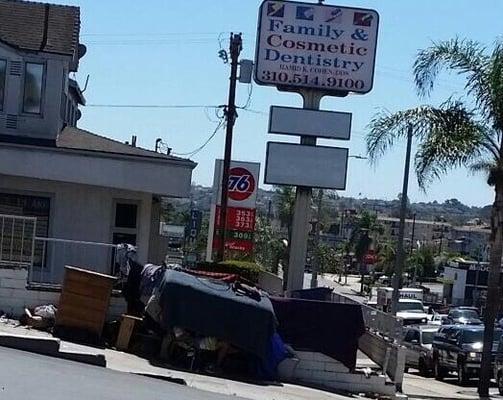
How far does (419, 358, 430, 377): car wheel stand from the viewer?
33.2m

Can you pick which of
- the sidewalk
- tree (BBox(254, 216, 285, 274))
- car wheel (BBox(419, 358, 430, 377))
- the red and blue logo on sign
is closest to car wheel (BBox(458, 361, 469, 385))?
car wheel (BBox(419, 358, 430, 377))

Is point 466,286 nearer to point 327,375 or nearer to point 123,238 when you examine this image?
point 123,238

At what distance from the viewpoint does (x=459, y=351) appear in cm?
3023

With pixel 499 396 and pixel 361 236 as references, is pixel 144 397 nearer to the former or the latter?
pixel 499 396

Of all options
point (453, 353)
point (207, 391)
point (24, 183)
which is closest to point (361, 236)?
point (453, 353)

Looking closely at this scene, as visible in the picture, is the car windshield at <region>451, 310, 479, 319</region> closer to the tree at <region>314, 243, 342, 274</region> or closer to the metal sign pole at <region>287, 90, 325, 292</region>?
the metal sign pole at <region>287, 90, 325, 292</region>

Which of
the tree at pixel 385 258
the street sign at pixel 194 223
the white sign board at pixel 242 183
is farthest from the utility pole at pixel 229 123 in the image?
the tree at pixel 385 258

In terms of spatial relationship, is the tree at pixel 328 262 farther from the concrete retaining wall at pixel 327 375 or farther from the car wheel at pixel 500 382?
the concrete retaining wall at pixel 327 375

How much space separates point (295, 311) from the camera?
20.6 meters

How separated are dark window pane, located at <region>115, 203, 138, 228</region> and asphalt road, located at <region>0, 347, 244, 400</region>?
933 centimetres

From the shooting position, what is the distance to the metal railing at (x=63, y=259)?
22.2m

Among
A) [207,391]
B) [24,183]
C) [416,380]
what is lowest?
[416,380]

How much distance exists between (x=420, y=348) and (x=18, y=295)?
17.7m

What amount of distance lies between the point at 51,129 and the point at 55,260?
181 inches
